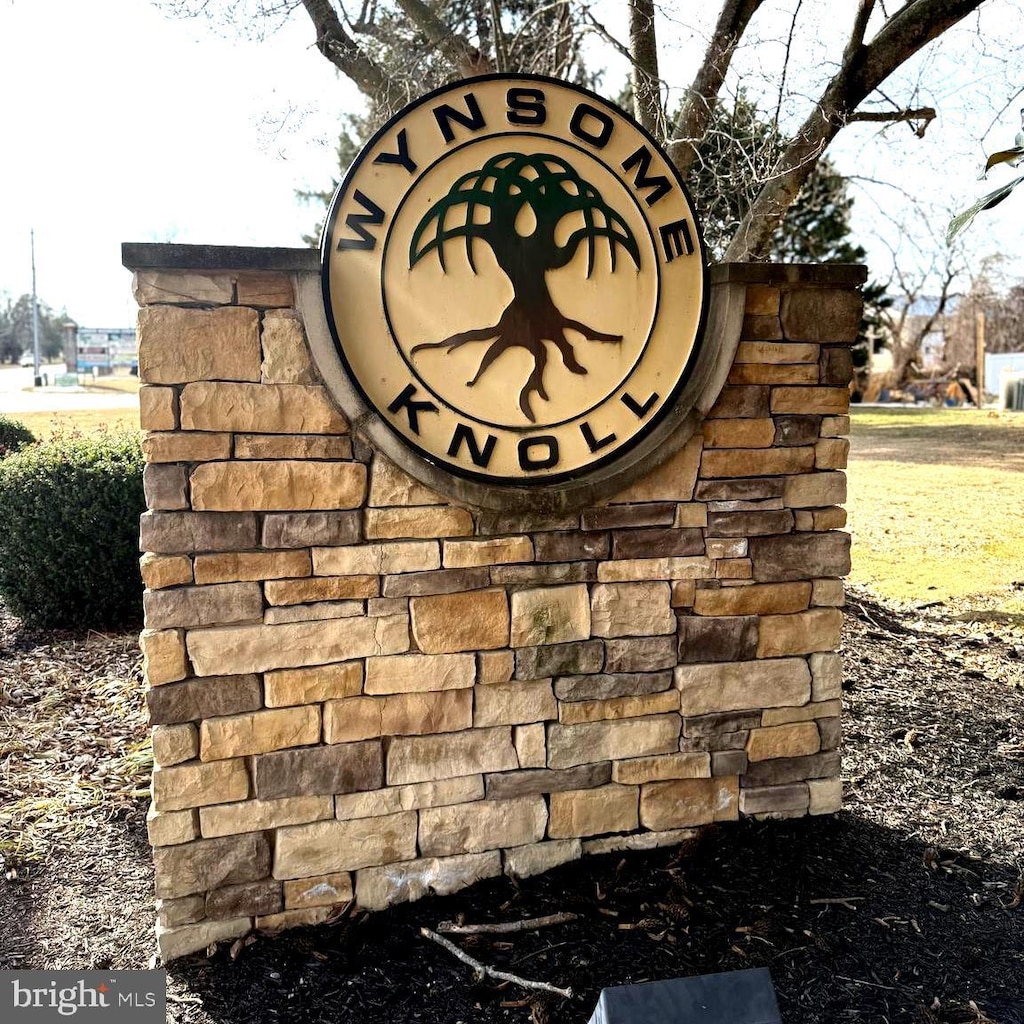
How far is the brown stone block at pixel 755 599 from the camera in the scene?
2656 mm

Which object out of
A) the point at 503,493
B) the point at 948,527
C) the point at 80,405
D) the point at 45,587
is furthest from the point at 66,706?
the point at 80,405

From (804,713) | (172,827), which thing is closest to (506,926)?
(172,827)

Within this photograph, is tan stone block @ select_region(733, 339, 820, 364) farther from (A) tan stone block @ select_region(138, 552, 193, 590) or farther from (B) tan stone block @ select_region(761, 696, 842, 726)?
(A) tan stone block @ select_region(138, 552, 193, 590)

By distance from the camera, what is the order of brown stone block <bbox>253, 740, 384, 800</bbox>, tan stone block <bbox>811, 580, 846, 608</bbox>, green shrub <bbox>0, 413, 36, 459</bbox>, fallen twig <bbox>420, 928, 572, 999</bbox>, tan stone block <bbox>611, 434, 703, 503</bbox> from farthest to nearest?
1. green shrub <bbox>0, 413, 36, 459</bbox>
2. tan stone block <bbox>811, 580, 846, 608</bbox>
3. tan stone block <bbox>611, 434, 703, 503</bbox>
4. brown stone block <bbox>253, 740, 384, 800</bbox>
5. fallen twig <bbox>420, 928, 572, 999</bbox>

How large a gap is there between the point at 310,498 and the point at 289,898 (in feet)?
3.56

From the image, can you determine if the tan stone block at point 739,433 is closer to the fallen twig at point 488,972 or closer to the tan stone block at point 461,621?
the tan stone block at point 461,621

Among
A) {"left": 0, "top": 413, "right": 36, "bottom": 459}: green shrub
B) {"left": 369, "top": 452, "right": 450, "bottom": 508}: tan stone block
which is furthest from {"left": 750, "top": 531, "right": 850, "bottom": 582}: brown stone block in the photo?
{"left": 0, "top": 413, "right": 36, "bottom": 459}: green shrub

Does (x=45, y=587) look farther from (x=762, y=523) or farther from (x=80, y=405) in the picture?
(x=80, y=405)

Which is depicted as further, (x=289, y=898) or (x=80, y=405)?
(x=80, y=405)

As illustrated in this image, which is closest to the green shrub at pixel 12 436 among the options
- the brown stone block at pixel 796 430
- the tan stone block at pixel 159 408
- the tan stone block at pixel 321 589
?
the tan stone block at pixel 159 408

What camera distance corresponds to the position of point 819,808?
2.85m

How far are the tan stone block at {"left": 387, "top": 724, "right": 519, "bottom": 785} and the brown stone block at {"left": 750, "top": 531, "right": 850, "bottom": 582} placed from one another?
93cm

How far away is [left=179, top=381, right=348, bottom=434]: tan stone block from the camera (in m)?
2.20

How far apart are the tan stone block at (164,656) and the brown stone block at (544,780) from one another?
0.90m
